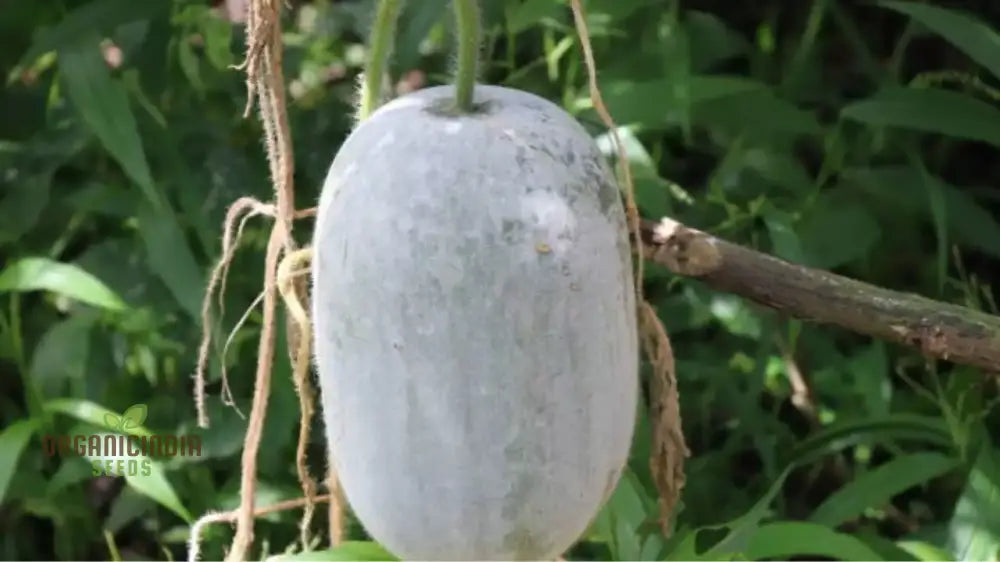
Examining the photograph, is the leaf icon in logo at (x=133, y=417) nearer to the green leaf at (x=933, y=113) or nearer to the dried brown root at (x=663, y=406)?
the dried brown root at (x=663, y=406)

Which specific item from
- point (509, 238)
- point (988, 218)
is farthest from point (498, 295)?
point (988, 218)

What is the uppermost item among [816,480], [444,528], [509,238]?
[509,238]

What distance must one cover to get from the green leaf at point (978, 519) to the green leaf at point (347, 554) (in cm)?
40

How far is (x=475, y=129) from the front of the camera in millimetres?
425

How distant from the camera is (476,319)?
414mm

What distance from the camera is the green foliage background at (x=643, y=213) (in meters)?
0.87

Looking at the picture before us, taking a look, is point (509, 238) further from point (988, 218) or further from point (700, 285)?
point (988, 218)

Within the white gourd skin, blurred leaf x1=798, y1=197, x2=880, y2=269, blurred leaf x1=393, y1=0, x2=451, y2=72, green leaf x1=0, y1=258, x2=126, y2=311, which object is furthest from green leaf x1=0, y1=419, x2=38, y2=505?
blurred leaf x1=798, y1=197, x2=880, y2=269

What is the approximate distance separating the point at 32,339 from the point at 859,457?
737 millimetres

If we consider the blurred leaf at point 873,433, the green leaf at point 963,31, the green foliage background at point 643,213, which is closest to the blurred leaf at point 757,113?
the green foliage background at point 643,213

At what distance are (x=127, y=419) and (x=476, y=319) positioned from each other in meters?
0.54

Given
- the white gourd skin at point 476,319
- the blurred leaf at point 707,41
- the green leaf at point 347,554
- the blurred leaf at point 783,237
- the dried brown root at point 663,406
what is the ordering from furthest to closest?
1. the blurred leaf at point 707,41
2. the blurred leaf at point 783,237
3. the green leaf at point 347,554
4. the dried brown root at point 663,406
5. the white gourd skin at point 476,319

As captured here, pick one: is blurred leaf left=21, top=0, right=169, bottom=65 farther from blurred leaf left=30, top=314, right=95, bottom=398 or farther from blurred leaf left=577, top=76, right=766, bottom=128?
blurred leaf left=577, top=76, right=766, bottom=128

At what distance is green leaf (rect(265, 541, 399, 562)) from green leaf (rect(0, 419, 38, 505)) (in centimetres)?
28
